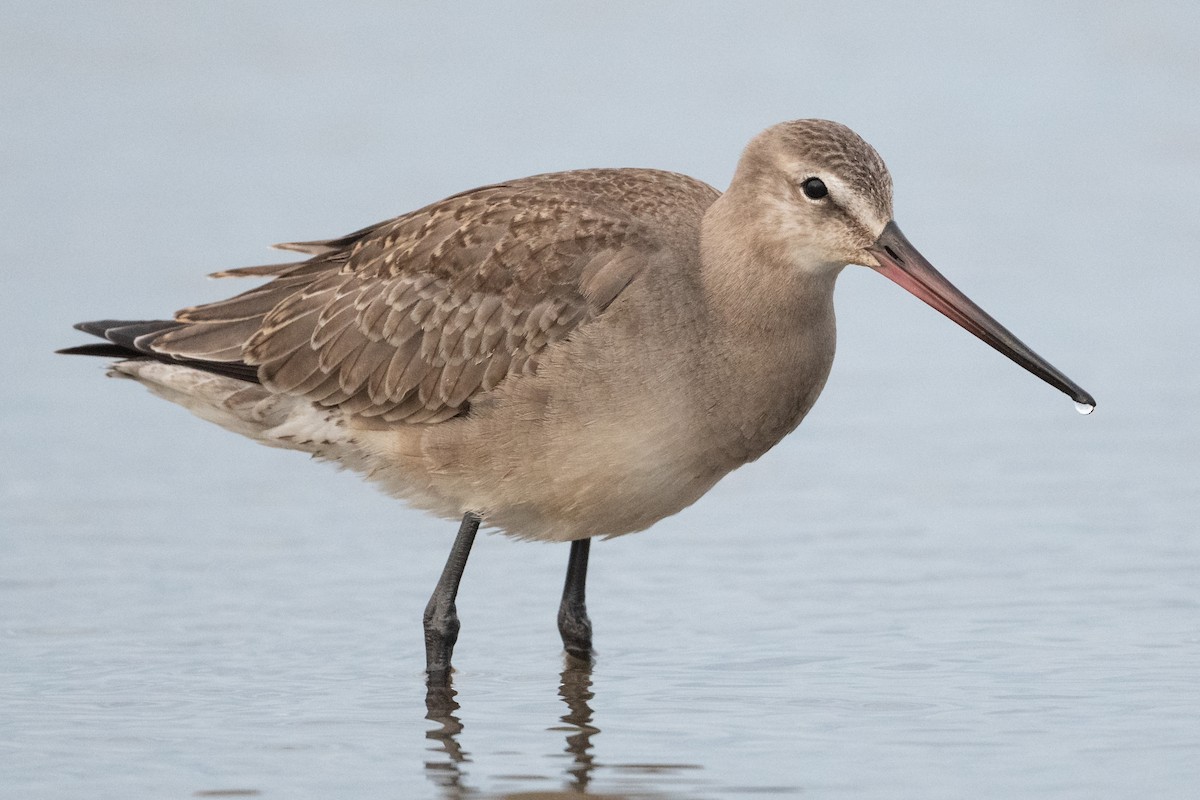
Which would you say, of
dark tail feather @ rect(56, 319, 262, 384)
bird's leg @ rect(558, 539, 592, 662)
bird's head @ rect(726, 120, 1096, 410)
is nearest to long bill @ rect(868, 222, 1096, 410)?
bird's head @ rect(726, 120, 1096, 410)

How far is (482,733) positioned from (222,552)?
275cm

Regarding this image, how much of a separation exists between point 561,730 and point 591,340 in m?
1.42

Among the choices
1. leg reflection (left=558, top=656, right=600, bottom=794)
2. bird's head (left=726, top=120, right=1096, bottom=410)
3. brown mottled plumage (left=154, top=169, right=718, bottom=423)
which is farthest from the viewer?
brown mottled plumage (left=154, top=169, right=718, bottom=423)

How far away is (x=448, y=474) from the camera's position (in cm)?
802

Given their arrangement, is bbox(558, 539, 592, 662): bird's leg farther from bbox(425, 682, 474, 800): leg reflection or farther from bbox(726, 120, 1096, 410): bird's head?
bbox(726, 120, 1096, 410): bird's head

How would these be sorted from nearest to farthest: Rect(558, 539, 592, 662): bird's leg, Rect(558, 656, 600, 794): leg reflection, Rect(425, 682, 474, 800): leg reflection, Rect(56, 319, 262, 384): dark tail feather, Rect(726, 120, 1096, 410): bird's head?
1. Rect(425, 682, 474, 800): leg reflection
2. Rect(558, 656, 600, 794): leg reflection
3. Rect(726, 120, 1096, 410): bird's head
4. Rect(558, 539, 592, 662): bird's leg
5. Rect(56, 319, 262, 384): dark tail feather

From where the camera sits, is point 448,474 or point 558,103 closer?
point 448,474

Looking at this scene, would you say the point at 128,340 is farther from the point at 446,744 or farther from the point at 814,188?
the point at 814,188

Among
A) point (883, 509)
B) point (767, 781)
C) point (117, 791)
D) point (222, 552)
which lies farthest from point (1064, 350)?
point (117, 791)

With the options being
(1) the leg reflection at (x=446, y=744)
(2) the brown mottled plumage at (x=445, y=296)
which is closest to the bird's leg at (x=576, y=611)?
(1) the leg reflection at (x=446, y=744)

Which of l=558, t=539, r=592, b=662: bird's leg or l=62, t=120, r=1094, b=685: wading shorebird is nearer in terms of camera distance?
l=62, t=120, r=1094, b=685: wading shorebird

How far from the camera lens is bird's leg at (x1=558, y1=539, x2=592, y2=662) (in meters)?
8.31

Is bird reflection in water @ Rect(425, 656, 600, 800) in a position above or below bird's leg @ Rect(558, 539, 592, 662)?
below

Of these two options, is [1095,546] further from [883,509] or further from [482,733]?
[482,733]
